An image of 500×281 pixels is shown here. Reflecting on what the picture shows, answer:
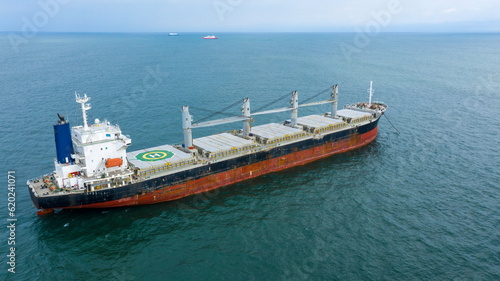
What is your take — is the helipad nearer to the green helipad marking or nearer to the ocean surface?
the green helipad marking

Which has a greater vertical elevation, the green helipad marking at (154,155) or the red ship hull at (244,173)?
the green helipad marking at (154,155)

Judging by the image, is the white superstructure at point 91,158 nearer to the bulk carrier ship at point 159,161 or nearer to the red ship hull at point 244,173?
the bulk carrier ship at point 159,161

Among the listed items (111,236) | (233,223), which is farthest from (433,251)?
(111,236)

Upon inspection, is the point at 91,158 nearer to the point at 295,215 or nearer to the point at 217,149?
the point at 217,149

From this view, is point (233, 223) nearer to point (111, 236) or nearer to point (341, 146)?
point (111, 236)

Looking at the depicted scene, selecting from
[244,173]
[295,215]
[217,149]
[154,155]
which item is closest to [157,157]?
[154,155]

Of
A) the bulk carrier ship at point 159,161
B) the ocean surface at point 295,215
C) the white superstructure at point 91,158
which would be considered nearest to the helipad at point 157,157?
the bulk carrier ship at point 159,161
